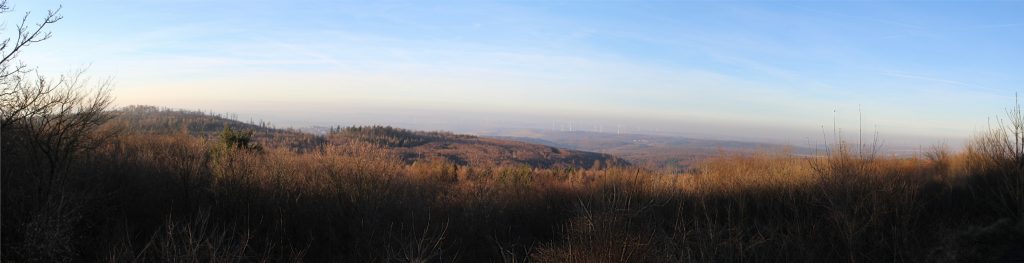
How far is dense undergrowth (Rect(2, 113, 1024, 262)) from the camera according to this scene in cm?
1023

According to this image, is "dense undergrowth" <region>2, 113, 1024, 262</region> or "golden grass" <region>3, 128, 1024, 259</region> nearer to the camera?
"dense undergrowth" <region>2, 113, 1024, 262</region>

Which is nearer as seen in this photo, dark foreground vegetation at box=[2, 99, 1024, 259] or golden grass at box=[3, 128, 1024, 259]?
dark foreground vegetation at box=[2, 99, 1024, 259]

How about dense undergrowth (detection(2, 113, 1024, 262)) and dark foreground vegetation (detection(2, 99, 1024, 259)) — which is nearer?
dark foreground vegetation (detection(2, 99, 1024, 259))

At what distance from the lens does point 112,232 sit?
37.1ft

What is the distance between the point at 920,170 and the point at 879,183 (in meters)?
10.2

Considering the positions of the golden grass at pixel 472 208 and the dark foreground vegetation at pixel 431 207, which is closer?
the dark foreground vegetation at pixel 431 207

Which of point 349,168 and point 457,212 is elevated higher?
point 349,168

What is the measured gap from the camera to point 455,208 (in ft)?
50.3

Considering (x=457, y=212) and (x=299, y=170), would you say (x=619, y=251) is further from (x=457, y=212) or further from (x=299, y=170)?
(x=299, y=170)

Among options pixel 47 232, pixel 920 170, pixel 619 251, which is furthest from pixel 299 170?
pixel 920 170

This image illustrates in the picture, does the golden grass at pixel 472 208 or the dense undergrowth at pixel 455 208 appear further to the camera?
the golden grass at pixel 472 208

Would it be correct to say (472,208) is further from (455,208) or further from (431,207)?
(431,207)

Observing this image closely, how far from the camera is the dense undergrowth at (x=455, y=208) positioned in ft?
33.6

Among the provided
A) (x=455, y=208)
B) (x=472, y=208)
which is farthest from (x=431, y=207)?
(x=472, y=208)
